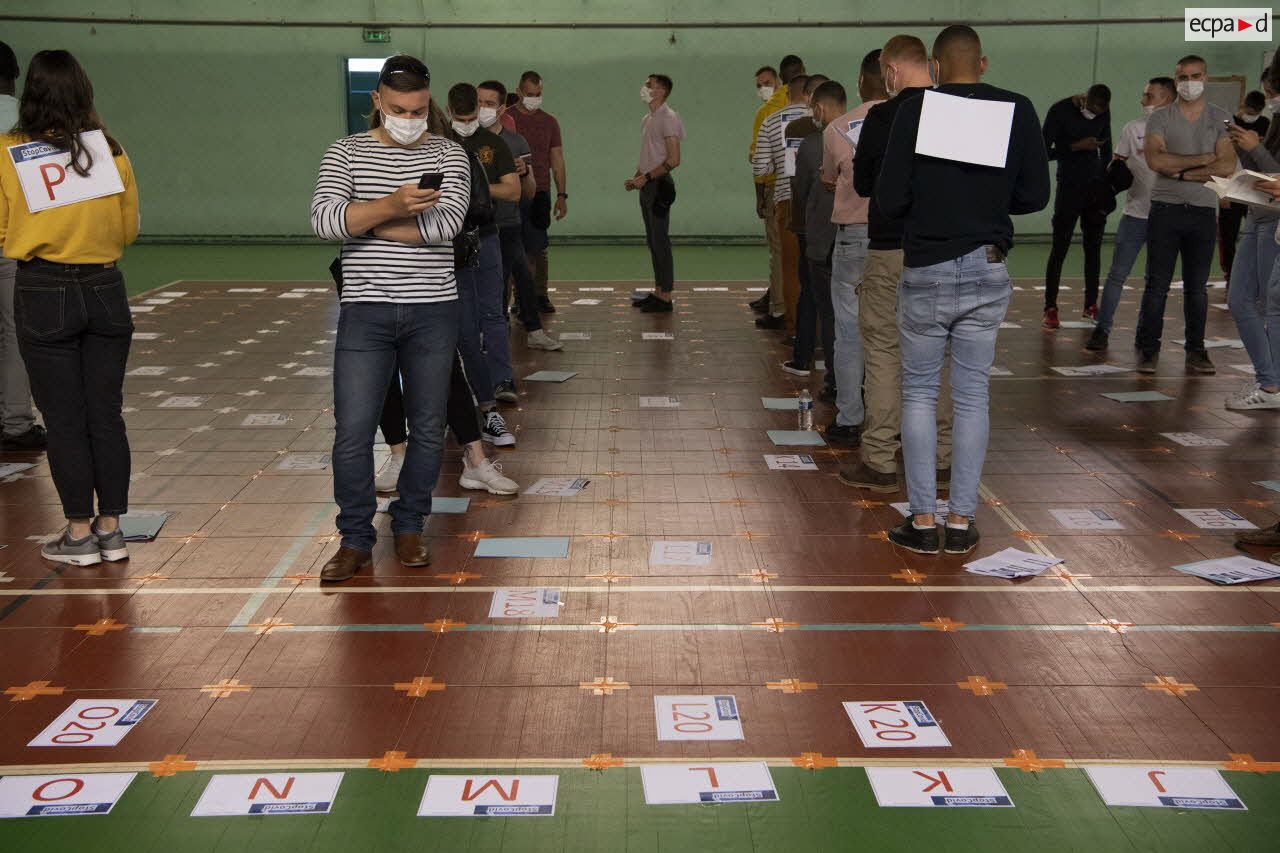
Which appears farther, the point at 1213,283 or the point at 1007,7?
the point at 1007,7

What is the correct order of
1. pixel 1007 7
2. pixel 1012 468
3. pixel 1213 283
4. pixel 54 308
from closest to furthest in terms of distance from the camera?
pixel 54 308 < pixel 1012 468 < pixel 1213 283 < pixel 1007 7

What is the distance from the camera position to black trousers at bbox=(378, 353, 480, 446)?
5223mm

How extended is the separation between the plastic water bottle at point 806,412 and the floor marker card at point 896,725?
324cm

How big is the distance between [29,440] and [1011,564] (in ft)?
Result: 15.5

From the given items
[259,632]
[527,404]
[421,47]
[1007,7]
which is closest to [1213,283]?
[1007,7]

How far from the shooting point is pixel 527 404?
23.5 ft

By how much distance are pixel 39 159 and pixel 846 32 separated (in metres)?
12.9

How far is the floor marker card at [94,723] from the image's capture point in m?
3.19

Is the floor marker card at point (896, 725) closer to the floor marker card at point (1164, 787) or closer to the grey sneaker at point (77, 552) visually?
the floor marker card at point (1164, 787)

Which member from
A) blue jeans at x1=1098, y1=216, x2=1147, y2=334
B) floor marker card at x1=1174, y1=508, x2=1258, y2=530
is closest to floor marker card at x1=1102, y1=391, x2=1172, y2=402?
blue jeans at x1=1098, y1=216, x2=1147, y2=334

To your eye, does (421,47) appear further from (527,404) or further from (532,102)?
(527,404)

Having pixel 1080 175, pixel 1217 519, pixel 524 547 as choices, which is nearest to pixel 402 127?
pixel 524 547

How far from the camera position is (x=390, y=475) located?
5.57m

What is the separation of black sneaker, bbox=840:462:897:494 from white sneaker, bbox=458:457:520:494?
4.91 ft
